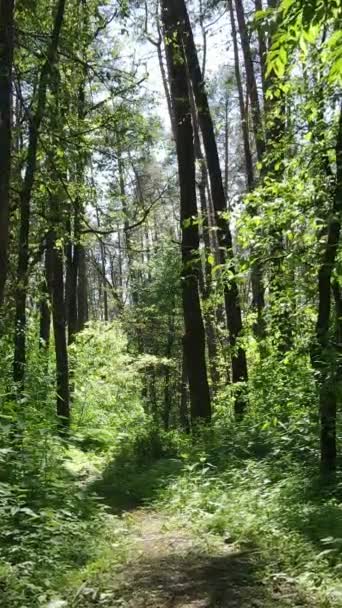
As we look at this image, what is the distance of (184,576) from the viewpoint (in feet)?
13.7

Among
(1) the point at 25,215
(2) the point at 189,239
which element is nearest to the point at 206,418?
(2) the point at 189,239

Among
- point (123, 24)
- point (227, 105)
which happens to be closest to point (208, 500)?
point (123, 24)

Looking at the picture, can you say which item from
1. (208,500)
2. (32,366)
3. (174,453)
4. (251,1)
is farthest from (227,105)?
(208,500)

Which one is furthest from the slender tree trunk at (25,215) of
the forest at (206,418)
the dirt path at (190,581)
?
the dirt path at (190,581)

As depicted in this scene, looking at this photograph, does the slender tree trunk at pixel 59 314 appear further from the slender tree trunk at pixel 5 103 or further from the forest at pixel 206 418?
the slender tree trunk at pixel 5 103

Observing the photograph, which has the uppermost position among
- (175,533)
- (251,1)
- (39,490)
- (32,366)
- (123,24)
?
(251,1)

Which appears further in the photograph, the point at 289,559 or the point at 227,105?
the point at 227,105

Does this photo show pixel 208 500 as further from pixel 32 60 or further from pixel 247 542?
pixel 32 60

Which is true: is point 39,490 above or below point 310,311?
below

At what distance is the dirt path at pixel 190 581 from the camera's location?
145 inches

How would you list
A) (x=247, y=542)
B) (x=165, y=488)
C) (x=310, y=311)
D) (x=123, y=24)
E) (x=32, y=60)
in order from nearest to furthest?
Answer: (x=247, y=542)
(x=310, y=311)
(x=165, y=488)
(x=123, y=24)
(x=32, y=60)

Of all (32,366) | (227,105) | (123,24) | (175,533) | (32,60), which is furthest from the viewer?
(227,105)

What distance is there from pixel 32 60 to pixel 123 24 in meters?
1.77

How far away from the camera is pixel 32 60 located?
8891mm
